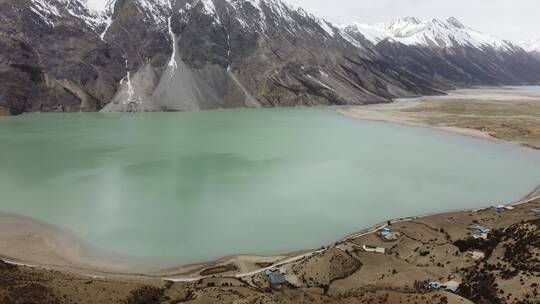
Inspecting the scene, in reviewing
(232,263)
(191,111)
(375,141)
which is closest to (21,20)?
(191,111)

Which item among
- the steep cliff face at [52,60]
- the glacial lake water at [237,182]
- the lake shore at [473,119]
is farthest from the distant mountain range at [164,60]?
the glacial lake water at [237,182]

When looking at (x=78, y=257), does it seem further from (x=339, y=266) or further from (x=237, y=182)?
(x=237, y=182)

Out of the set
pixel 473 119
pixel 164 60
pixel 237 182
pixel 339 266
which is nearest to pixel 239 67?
pixel 164 60

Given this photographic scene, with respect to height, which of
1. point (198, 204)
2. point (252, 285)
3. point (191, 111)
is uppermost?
point (191, 111)

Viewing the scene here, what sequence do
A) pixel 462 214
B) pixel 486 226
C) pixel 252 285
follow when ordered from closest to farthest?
pixel 252 285 < pixel 486 226 < pixel 462 214

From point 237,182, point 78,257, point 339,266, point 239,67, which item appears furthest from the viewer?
point 239,67

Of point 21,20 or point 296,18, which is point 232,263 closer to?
point 21,20
